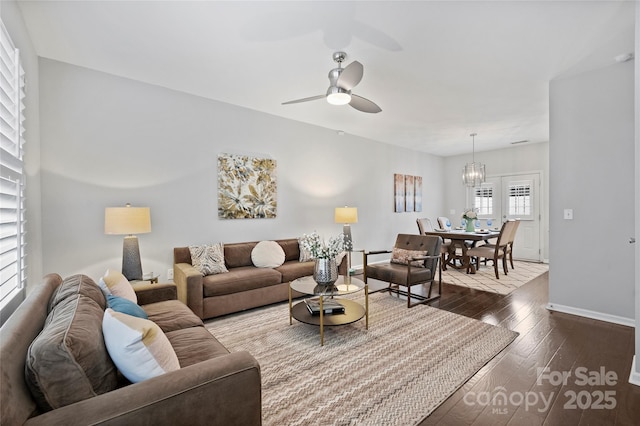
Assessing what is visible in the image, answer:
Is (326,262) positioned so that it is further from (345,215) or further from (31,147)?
(31,147)

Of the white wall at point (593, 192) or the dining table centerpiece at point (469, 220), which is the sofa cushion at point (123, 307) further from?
the dining table centerpiece at point (469, 220)

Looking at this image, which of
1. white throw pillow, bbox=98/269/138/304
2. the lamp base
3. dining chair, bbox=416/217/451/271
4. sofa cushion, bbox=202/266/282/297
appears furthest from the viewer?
dining chair, bbox=416/217/451/271

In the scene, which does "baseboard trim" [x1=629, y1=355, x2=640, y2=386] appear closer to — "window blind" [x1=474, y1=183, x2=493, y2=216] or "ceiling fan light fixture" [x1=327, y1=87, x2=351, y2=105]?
"ceiling fan light fixture" [x1=327, y1=87, x2=351, y2=105]

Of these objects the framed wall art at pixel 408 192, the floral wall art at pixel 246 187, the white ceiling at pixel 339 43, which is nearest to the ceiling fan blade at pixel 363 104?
the white ceiling at pixel 339 43

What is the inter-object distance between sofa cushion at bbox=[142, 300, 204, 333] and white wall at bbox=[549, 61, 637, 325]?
3.88m

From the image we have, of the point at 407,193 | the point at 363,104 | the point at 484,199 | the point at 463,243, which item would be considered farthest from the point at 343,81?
the point at 484,199

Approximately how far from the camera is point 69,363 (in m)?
0.97

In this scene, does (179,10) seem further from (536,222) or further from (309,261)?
(536,222)

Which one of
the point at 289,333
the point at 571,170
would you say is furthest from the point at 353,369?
the point at 571,170

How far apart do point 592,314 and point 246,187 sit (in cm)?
441

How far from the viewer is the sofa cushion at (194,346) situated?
158 cm

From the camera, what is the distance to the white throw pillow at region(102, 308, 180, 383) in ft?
3.74

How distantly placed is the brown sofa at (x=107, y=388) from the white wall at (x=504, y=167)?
6287mm

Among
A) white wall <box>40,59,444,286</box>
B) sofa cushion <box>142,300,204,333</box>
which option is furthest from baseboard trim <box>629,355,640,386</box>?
white wall <box>40,59,444,286</box>
